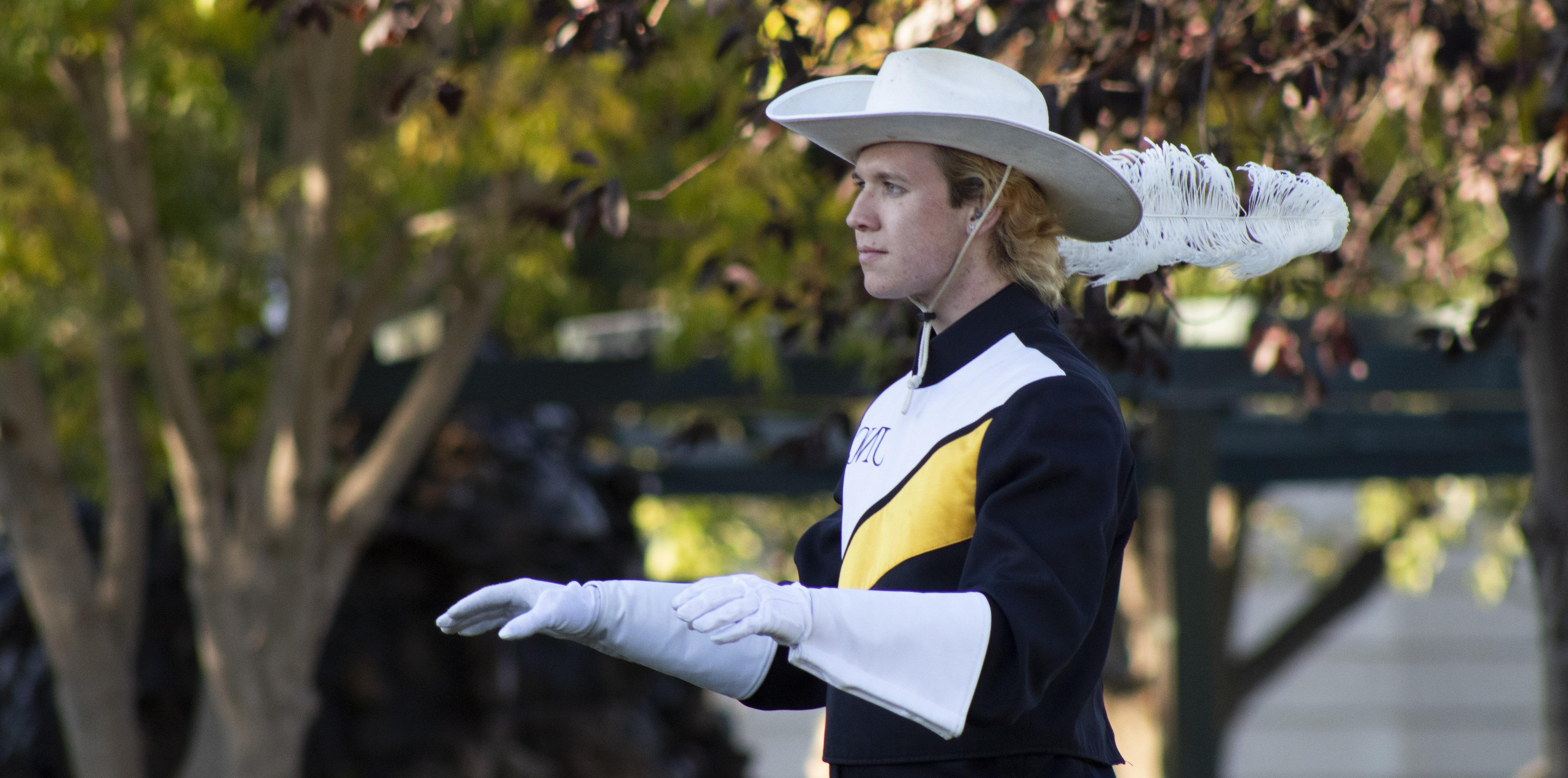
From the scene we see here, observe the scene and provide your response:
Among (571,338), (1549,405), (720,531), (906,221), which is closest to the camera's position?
(906,221)

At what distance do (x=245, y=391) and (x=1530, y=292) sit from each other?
4.99 metres

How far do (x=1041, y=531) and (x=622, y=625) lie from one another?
1.67ft

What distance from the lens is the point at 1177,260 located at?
7.19ft

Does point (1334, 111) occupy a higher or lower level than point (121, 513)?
higher

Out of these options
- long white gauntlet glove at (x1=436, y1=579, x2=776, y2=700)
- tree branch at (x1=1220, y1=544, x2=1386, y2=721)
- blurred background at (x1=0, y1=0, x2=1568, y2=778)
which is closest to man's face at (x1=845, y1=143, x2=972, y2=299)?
long white gauntlet glove at (x1=436, y1=579, x2=776, y2=700)

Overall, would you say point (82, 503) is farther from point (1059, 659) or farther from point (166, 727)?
point (1059, 659)

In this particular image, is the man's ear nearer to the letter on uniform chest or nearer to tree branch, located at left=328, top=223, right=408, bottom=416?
the letter on uniform chest

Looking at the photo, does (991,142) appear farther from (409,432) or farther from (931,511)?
(409,432)

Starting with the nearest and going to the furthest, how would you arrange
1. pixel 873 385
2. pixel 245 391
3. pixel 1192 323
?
pixel 1192 323 < pixel 873 385 < pixel 245 391

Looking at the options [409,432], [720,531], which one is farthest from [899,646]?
[720,531]

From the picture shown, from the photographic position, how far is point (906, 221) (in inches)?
78.4

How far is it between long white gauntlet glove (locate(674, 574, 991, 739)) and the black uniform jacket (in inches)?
0.8

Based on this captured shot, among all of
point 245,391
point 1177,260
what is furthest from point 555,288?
point 1177,260

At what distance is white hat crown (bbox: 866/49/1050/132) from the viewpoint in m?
1.94
